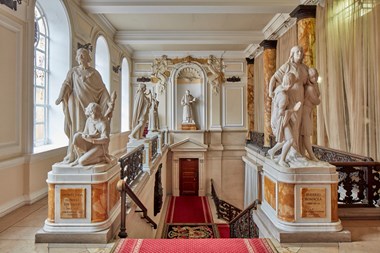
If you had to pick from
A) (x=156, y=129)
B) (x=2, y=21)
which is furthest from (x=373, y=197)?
(x=156, y=129)

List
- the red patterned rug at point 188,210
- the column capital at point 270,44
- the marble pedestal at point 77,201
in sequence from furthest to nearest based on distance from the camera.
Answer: the column capital at point 270,44
the red patterned rug at point 188,210
the marble pedestal at point 77,201

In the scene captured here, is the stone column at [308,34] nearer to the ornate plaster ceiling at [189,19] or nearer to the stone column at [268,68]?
the ornate plaster ceiling at [189,19]

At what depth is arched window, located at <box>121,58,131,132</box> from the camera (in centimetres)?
1238

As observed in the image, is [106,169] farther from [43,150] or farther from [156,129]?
[156,129]

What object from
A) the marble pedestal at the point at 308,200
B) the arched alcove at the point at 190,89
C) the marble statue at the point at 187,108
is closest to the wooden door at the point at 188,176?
the arched alcove at the point at 190,89

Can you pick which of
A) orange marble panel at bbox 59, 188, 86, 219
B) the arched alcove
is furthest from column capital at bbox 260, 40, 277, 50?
orange marble panel at bbox 59, 188, 86, 219

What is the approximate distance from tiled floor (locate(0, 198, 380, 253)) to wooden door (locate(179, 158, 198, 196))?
9.16 metres

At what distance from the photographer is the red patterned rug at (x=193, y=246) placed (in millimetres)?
3170

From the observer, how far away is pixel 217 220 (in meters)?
9.84

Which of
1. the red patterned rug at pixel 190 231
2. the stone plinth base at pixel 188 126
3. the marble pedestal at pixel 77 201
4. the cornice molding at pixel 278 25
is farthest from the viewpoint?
the stone plinth base at pixel 188 126

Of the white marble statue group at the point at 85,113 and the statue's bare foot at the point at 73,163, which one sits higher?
the white marble statue group at the point at 85,113

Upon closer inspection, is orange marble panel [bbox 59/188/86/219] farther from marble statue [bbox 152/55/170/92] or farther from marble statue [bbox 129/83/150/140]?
marble statue [bbox 152/55/170/92]

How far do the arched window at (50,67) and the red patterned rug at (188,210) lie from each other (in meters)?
5.01

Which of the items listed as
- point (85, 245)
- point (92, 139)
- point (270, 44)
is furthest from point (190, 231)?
point (270, 44)
